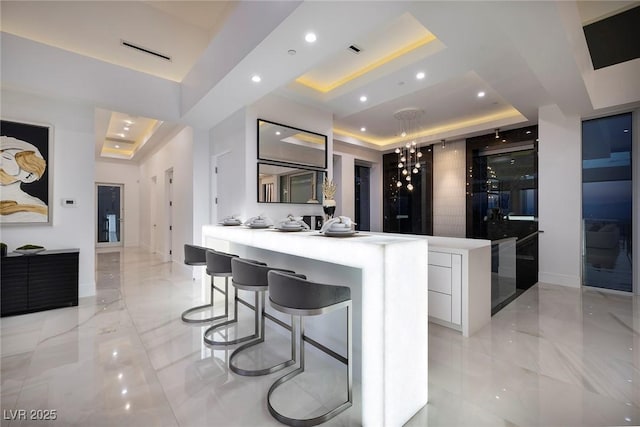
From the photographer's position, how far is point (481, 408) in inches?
73.7

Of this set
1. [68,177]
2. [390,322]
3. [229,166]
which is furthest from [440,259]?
[68,177]

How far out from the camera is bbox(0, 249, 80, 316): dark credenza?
11.5 feet

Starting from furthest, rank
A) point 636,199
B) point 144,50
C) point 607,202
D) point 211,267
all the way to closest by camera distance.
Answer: point 607,202
point 636,199
point 144,50
point 211,267

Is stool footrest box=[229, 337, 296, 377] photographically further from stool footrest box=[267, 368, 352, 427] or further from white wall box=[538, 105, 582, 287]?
white wall box=[538, 105, 582, 287]

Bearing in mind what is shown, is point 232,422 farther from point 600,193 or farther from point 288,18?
point 600,193

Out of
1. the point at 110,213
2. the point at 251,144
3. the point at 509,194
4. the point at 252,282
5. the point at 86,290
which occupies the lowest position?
the point at 86,290

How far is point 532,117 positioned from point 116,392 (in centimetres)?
723

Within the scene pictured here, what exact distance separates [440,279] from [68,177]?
5.41 metres

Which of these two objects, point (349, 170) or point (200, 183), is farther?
point (349, 170)

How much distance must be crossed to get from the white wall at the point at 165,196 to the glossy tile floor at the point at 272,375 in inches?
103

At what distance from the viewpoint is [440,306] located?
10.4ft

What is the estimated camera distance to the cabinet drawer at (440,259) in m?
3.04

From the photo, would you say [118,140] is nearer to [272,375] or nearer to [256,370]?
[256,370]

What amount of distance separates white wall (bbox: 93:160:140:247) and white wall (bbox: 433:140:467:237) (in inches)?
399
